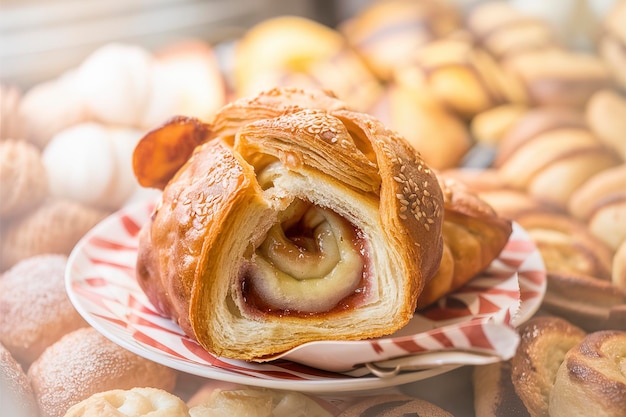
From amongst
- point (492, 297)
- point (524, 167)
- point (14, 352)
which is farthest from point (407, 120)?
point (14, 352)

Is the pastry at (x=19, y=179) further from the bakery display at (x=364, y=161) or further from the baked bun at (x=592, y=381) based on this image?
the baked bun at (x=592, y=381)

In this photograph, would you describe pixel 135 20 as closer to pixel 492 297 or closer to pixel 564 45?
pixel 564 45

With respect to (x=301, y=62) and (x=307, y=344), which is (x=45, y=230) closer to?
(x=307, y=344)

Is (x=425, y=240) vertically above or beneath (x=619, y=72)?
above

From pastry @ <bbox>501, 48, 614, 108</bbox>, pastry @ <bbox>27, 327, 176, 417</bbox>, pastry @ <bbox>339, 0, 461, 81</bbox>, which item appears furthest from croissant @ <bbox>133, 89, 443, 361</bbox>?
pastry @ <bbox>339, 0, 461, 81</bbox>

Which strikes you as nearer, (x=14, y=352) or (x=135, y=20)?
(x=14, y=352)

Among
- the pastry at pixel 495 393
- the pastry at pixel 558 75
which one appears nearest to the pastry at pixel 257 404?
the pastry at pixel 495 393

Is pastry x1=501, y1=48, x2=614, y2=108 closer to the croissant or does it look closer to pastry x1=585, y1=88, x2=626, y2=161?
pastry x1=585, y1=88, x2=626, y2=161
